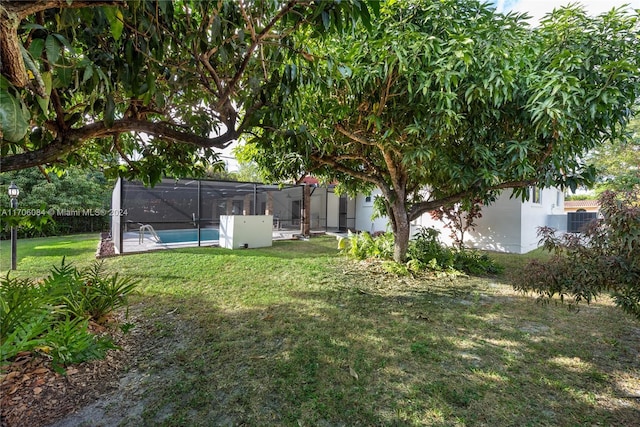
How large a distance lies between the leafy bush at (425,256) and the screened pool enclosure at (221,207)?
453 centimetres

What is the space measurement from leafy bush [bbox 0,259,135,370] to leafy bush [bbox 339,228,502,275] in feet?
16.4

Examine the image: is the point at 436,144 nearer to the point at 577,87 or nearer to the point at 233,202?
the point at 577,87

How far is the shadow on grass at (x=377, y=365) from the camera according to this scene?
194 centimetres

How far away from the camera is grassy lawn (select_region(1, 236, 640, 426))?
196cm

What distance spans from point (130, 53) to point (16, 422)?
244 cm

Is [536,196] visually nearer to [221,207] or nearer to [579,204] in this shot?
[579,204]

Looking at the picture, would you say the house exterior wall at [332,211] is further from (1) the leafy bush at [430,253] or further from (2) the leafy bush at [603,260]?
(2) the leafy bush at [603,260]

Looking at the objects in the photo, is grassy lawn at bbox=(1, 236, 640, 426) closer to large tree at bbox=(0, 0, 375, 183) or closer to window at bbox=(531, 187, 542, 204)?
large tree at bbox=(0, 0, 375, 183)

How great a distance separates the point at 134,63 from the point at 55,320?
8.25 feet

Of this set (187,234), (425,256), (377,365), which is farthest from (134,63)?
(187,234)

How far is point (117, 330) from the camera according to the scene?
308 cm

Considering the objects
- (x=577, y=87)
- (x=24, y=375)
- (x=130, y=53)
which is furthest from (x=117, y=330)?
(x=577, y=87)

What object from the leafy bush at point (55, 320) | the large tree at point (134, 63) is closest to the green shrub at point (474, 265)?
the large tree at point (134, 63)

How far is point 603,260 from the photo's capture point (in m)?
2.09
